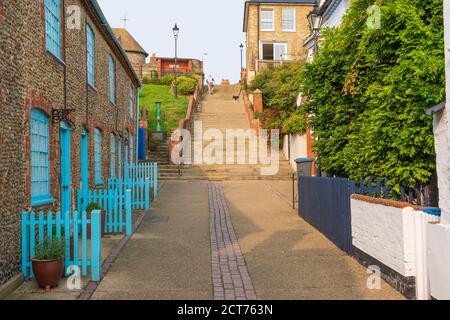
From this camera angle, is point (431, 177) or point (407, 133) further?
point (431, 177)

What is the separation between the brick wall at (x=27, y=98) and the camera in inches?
277

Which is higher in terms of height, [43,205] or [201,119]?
[201,119]

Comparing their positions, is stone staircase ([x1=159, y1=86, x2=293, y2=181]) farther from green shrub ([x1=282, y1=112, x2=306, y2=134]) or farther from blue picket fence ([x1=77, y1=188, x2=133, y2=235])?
blue picket fence ([x1=77, y1=188, x2=133, y2=235])

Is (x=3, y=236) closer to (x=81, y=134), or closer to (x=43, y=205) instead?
(x=43, y=205)

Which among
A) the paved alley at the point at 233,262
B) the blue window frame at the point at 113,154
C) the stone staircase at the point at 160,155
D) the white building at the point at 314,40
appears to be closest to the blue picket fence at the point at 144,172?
the blue window frame at the point at 113,154

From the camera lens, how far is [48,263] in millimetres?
6770

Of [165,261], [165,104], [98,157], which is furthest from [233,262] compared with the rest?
[165,104]

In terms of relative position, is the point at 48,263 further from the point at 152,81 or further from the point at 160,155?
the point at 152,81

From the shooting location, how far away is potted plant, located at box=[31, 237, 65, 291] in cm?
676

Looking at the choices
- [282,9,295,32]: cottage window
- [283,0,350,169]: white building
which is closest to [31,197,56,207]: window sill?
[283,0,350,169]: white building

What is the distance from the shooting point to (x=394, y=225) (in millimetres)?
6777

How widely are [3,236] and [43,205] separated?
2.40 m

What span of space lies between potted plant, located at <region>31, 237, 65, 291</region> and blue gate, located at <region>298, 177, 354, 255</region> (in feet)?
16.0
